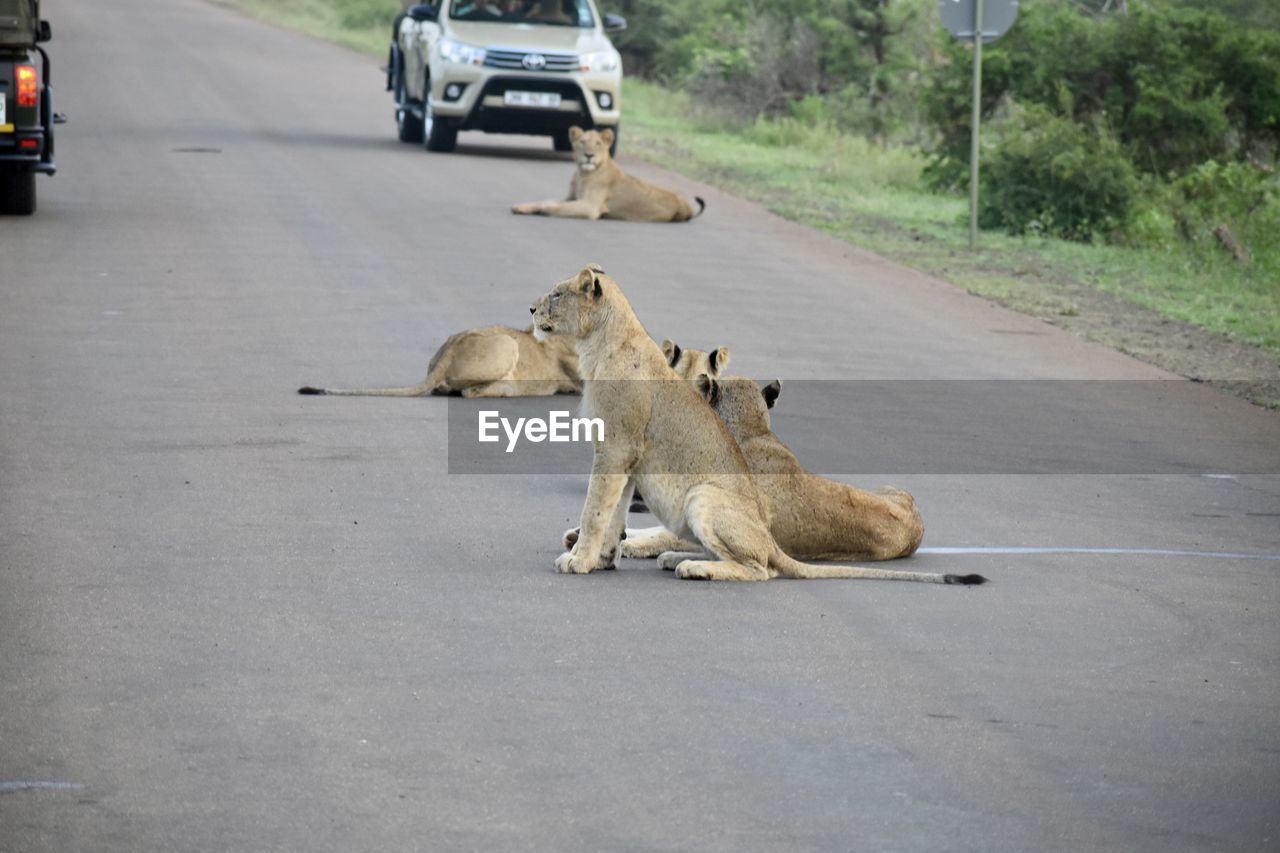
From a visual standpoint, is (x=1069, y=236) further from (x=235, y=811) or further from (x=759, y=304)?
(x=235, y=811)

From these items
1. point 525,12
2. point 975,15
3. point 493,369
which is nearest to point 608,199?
point 975,15

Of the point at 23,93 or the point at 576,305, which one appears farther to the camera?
the point at 23,93

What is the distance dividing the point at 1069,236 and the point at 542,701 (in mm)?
17202

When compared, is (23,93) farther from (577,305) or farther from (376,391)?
(577,305)

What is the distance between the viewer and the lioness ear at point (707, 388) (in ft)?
28.9

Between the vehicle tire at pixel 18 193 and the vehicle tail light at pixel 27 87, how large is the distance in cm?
172

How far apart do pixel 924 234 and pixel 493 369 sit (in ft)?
35.0

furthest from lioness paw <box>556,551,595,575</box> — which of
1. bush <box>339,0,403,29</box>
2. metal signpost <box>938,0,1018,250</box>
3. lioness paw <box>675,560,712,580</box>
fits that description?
bush <box>339,0,403,29</box>

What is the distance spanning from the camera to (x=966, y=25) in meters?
19.8

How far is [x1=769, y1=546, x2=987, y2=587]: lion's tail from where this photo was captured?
324 inches

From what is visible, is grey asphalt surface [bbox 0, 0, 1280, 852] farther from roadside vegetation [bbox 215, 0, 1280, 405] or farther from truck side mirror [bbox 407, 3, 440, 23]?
truck side mirror [bbox 407, 3, 440, 23]

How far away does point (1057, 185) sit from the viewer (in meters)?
22.6

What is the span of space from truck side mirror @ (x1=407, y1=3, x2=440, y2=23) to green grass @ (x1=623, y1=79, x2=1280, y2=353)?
3433 millimetres

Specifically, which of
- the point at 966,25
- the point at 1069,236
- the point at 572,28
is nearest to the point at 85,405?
the point at 966,25
